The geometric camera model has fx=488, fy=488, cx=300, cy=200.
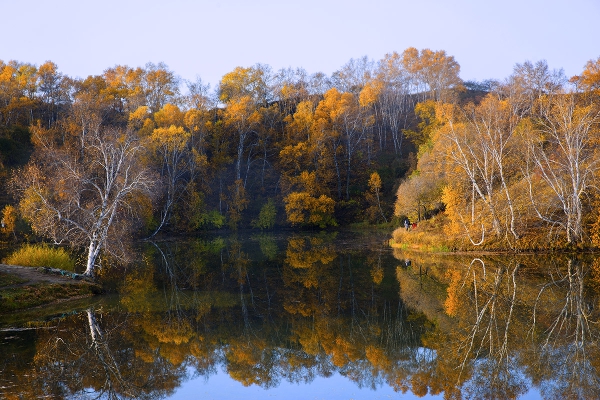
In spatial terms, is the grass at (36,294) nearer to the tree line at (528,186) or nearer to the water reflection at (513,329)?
the water reflection at (513,329)

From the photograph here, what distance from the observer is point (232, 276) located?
2692 centimetres

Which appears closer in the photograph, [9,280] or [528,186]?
[9,280]

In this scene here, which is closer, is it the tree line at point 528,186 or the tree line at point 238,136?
the tree line at point 528,186

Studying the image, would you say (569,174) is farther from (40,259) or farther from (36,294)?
(40,259)

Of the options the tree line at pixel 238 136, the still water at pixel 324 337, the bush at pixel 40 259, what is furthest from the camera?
the tree line at pixel 238 136

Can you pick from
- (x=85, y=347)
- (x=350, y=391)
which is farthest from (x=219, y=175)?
(x=350, y=391)

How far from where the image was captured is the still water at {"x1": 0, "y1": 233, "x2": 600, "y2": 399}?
36.4ft

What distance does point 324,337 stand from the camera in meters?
14.9

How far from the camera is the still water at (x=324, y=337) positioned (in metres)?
11.1

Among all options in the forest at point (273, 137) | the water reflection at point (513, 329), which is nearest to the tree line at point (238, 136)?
the forest at point (273, 137)

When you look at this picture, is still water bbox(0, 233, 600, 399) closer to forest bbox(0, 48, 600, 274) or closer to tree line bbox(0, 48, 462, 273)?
forest bbox(0, 48, 600, 274)

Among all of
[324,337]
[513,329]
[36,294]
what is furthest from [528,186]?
[36,294]

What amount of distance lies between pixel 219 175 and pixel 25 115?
25843 millimetres

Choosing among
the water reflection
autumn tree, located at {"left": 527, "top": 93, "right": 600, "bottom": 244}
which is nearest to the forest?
autumn tree, located at {"left": 527, "top": 93, "right": 600, "bottom": 244}
